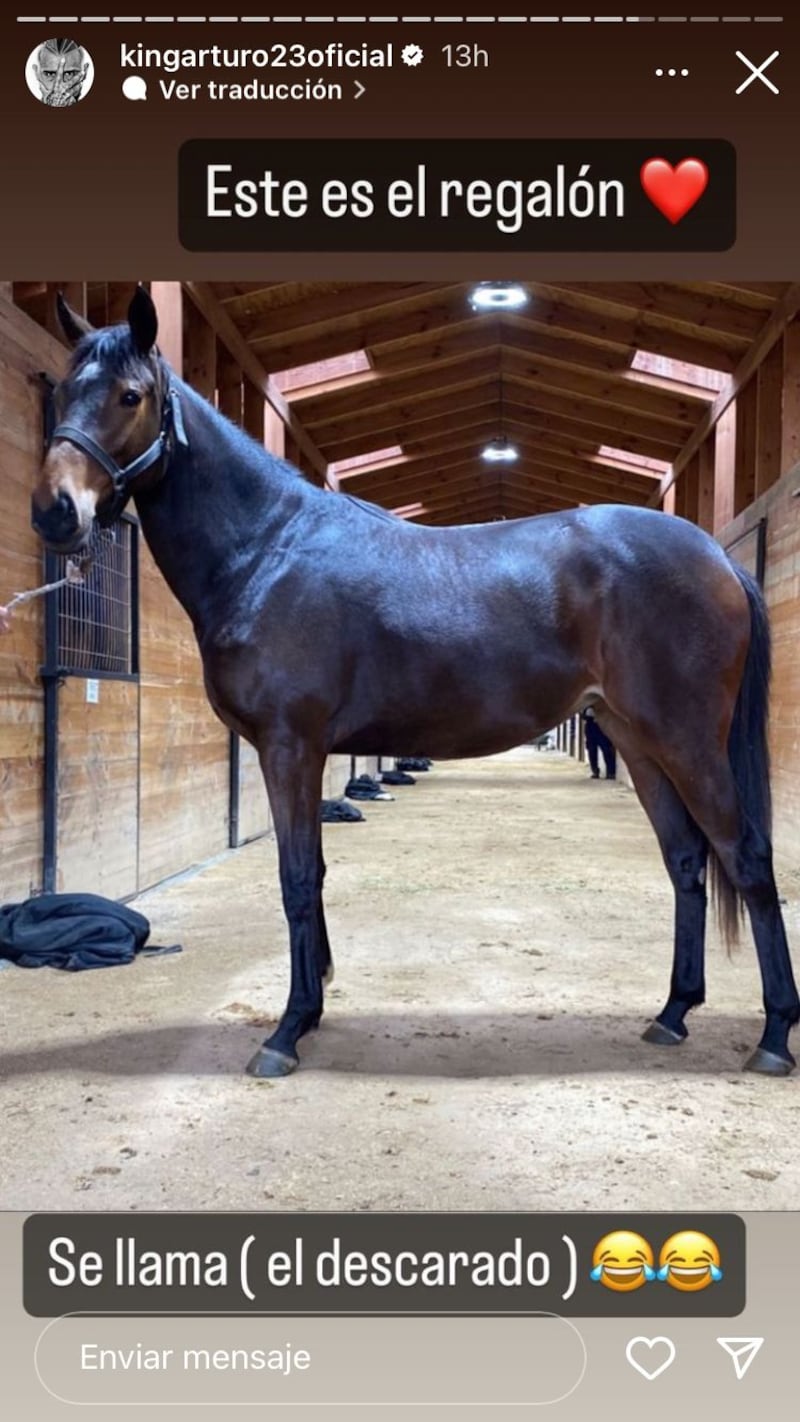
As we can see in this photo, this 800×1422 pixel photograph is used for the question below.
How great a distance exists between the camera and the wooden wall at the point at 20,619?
2.91 metres

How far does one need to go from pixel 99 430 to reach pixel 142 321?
0.74 feet

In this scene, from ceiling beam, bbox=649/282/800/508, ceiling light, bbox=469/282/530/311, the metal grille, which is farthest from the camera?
ceiling light, bbox=469/282/530/311

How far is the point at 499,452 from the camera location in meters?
8.63

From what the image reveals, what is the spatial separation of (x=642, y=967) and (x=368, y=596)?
1.54 meters

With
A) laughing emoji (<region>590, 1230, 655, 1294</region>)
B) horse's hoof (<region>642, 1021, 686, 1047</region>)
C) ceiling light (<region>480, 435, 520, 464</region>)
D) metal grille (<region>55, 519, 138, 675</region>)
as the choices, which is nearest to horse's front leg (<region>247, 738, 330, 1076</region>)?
horse's hoof (<region>642, 1021, 686, 1047</region>)

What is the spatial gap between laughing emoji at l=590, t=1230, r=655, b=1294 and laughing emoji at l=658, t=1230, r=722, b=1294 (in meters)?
0.02

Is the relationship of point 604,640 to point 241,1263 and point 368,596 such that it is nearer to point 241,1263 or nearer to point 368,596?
point 368,596

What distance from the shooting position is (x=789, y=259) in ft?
3.82

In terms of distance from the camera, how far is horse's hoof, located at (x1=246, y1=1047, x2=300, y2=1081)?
1879mm

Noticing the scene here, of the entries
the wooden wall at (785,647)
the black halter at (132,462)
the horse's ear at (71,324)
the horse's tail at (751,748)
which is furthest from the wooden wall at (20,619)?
the wooden wall at (785,647)

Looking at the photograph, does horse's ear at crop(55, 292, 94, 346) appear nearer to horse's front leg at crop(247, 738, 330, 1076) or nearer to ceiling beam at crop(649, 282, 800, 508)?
horse's front leg at crop(247, 738, 330, 1076)

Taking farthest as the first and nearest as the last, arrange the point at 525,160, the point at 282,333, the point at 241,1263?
the point at 282,333 < the point at 525,160 < the point at 241,1263

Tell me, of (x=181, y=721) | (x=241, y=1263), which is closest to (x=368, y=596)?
(x=241, y=1263)

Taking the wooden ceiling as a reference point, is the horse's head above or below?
below
